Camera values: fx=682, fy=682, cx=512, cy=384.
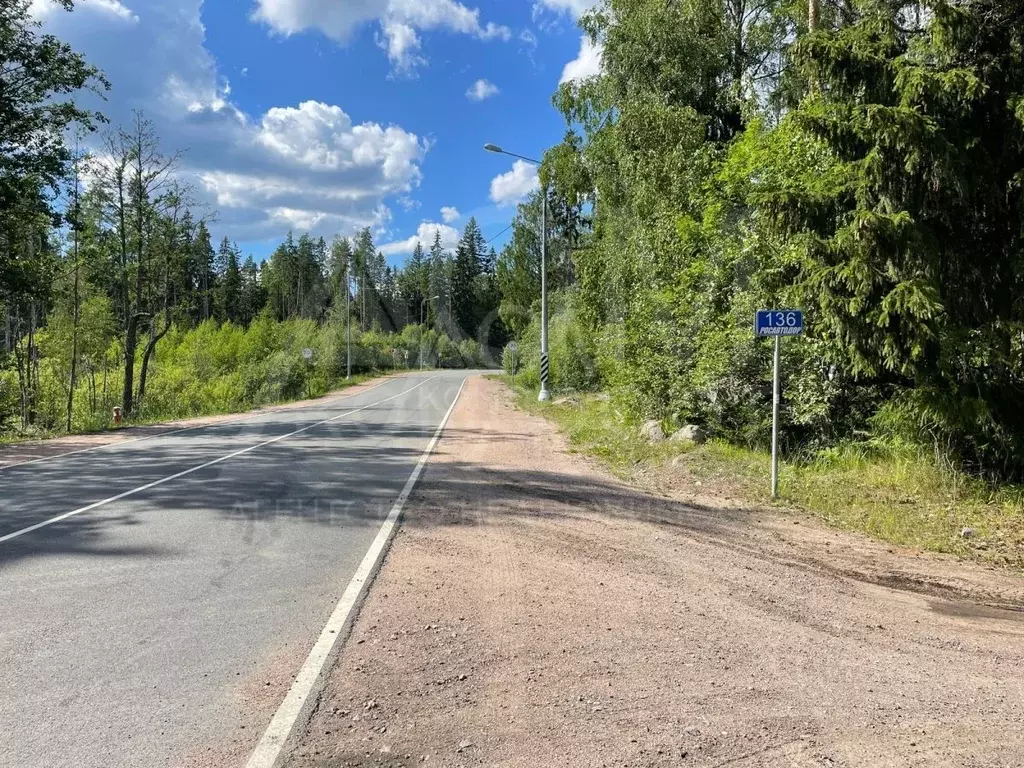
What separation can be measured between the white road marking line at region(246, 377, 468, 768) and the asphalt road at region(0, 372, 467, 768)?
7 centimetres

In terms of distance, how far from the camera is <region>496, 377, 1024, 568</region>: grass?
773cm

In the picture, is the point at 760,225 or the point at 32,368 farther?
the point at 32,368

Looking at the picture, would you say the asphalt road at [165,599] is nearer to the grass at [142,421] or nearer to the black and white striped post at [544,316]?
the grass at [142,421]

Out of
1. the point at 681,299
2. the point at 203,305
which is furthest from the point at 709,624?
the point at 203,305

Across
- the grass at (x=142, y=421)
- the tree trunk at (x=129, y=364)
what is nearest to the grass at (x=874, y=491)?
the grass at (x=142, y=421)

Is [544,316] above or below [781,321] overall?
above

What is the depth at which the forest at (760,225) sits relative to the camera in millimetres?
8641

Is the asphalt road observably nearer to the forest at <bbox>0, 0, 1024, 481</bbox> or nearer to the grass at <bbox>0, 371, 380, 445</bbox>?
the forest at <bbox>0, 0, 1024, 481</bbox>

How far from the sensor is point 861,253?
855cm

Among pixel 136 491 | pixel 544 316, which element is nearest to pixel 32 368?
pixel 544 316

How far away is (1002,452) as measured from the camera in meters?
9.26

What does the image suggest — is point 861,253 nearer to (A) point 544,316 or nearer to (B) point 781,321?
(B) point 781,321

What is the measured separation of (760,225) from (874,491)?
450 cm

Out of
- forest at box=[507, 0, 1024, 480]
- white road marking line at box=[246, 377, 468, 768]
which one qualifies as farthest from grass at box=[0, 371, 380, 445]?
white road marking line at box=[246, 377, 468, 768]
